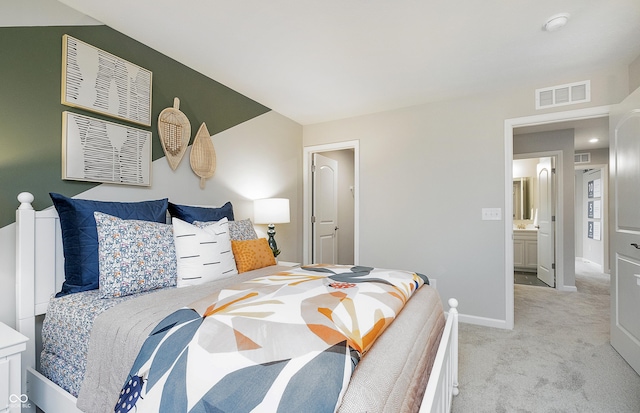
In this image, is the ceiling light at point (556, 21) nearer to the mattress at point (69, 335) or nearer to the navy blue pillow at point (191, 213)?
the navy blue pillow at point (191, 213)

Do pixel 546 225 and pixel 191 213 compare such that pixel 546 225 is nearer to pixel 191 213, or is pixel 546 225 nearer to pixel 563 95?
pixel 563 95

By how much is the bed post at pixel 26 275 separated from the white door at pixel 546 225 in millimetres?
5927

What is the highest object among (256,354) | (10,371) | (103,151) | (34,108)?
(34,108)

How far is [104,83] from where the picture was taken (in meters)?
2.02

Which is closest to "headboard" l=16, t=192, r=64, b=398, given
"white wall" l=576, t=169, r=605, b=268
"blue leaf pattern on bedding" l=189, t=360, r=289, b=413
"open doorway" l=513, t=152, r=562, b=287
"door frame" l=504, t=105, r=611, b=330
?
"blue leaf pattern on bedding" l=189, t=360, r=289, b=413

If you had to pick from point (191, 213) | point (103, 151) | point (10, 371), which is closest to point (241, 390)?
point (10, 371)

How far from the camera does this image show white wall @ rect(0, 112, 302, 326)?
1.66 meters

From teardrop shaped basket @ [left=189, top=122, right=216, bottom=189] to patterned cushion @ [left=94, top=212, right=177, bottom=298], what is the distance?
0.99 m

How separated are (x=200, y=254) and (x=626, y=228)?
3062 millimetres

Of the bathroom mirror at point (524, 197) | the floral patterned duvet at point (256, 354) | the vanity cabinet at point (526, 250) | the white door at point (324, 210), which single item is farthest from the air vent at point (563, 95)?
the bathroom mirror at point (524, 197)

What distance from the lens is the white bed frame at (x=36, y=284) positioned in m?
1.51

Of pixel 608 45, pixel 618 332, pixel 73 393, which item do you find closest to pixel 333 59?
pixel 608 45

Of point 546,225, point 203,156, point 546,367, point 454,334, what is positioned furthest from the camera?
point 546,225

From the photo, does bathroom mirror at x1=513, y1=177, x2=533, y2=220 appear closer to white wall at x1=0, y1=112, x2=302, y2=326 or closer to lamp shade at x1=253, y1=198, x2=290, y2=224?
white wall at x1=0, y1=112, x2=302, y2=326
